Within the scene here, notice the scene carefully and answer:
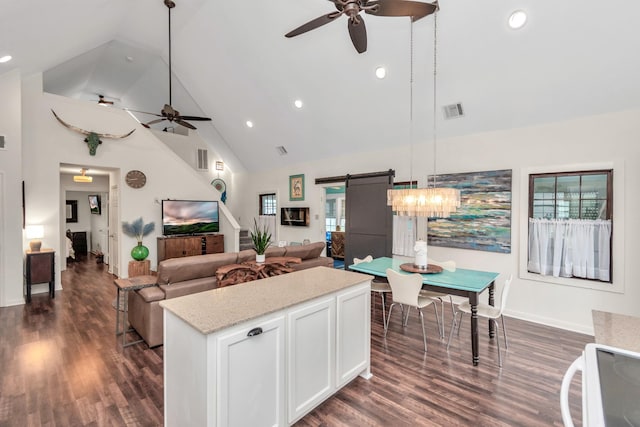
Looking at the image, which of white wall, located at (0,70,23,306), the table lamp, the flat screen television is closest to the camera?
white wall, located at (0,70,23,306)

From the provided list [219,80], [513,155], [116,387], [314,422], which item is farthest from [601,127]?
[219,80]

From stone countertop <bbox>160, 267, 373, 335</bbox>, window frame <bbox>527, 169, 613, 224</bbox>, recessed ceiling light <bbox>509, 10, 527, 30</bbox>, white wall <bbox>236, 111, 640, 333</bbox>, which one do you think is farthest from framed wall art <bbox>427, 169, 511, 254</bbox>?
stone countertop <bbox>160, 267, 373, 335</bbox>

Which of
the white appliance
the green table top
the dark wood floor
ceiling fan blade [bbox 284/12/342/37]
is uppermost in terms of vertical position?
ceiling fan blade [bbox 284/12/342/37]

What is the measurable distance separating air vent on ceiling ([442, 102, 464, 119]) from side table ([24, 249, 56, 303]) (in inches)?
267

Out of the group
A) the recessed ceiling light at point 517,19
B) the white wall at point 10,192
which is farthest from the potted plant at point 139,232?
the recessed ceiling light at point 517,19

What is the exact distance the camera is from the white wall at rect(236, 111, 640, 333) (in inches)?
130

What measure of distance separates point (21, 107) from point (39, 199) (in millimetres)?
1578

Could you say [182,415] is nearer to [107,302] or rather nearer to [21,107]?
[107,302]

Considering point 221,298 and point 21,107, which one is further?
point 21,107

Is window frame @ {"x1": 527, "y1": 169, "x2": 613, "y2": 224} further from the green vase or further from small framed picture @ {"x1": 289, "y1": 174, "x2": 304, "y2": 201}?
the green vase

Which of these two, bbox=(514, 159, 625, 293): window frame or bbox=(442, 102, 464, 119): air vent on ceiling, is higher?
bbox=(442, 102, 464, 119): air vent on ceiling

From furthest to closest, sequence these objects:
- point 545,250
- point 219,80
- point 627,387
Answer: point 219,80
point 545,250
point 627,387

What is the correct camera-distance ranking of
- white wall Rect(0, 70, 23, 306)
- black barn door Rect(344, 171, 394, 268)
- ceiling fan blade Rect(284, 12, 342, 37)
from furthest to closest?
black barn door Rect(344, 171, 394, 268) < white wall Rect(0, 70, 23, 306) < ceiling fan blade Rect(284, 12, 342, 37)

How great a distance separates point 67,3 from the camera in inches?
128
